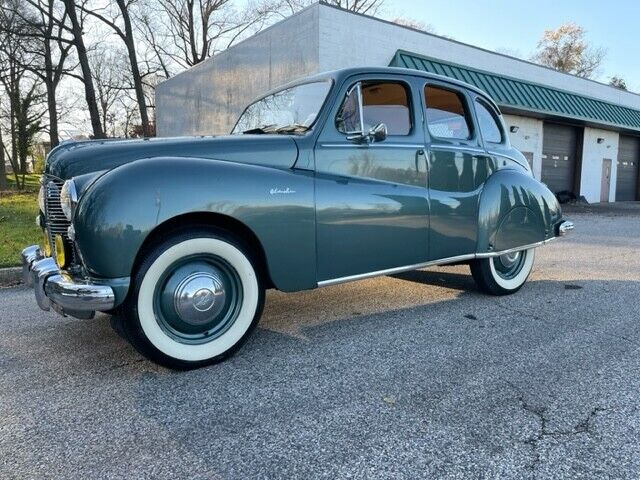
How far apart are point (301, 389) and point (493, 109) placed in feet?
11.8

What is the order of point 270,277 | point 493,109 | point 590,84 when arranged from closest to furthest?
point 270,277 → point 493,109 → point 590,84

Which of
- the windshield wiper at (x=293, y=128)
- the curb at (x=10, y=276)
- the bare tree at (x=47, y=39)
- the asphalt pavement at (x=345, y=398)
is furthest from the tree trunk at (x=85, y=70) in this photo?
the windshield wiper at (x=293, y=128)

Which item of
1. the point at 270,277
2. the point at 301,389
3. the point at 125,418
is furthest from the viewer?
the point at 270,277

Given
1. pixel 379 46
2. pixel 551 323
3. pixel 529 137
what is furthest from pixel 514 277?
pixel 529 137

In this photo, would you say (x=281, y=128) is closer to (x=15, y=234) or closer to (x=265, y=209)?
(x=265, y=209)

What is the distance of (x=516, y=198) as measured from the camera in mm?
4453

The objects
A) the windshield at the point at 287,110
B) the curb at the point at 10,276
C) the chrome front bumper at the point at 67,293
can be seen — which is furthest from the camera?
the curb at the point at 10,276

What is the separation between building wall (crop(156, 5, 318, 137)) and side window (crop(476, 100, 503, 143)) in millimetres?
8040

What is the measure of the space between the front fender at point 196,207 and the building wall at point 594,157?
21.8 metres

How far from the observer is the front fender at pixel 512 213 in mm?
4230

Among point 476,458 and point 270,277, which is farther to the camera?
point 270,277

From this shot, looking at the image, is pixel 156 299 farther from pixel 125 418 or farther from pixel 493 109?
pixel 493 109

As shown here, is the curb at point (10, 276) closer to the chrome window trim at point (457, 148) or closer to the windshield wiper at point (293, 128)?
the windshield wiper at point (293, 128)

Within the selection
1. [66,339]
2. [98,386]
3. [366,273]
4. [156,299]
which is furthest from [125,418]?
[366,273]
